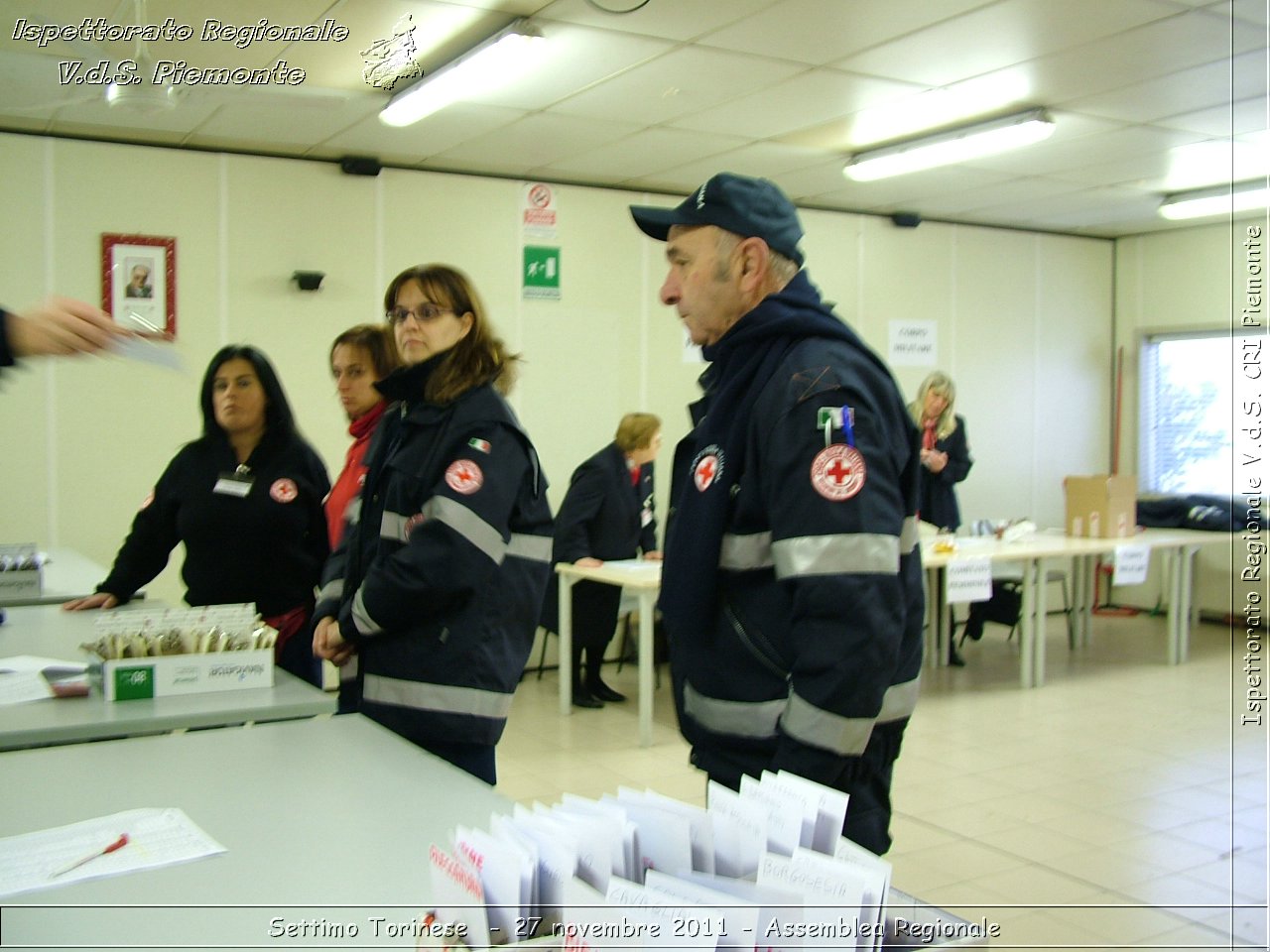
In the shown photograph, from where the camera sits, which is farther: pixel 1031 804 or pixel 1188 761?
pixel 1188 761

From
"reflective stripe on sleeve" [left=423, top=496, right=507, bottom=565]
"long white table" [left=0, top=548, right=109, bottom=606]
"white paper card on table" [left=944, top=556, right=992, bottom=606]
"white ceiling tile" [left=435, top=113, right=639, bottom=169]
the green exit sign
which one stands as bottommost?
"white paper card on table" [left=944, top=556, right=992, bottom=606]

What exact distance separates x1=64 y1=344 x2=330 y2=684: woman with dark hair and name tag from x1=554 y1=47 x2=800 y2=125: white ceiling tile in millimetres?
2261

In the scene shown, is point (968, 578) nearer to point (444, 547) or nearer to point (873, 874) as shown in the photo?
point (444, 547)

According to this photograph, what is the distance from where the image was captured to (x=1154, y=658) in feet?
24.5

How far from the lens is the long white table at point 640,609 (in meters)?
5.35

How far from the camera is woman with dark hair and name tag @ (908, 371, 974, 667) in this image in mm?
7195

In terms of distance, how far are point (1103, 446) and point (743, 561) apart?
8.73 meters

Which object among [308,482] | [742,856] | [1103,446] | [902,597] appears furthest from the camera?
[1103,446]

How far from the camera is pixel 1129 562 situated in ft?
23.1

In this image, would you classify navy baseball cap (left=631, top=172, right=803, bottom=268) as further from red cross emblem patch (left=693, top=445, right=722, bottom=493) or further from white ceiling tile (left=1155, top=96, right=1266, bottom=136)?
white ceiling tile (left=1155, top=96, right=1266, bottom=136)

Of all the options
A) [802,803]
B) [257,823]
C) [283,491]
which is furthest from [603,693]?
[802,803]

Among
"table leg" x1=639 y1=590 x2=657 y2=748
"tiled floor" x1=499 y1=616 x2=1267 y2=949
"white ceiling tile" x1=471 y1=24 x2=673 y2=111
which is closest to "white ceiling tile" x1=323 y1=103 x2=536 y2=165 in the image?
"white ceiling tile" x1=471 y1=24 x2=673 y2=111

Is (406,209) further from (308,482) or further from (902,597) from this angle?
(902,597)

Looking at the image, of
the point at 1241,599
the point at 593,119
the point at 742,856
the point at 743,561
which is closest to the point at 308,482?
the point at 743,561
